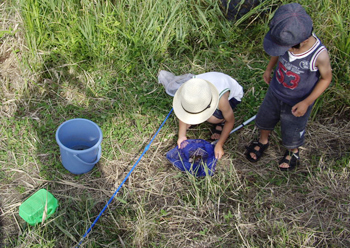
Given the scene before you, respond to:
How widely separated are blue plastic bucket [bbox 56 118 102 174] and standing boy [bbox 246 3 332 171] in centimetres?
139

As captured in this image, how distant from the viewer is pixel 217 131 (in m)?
3.27

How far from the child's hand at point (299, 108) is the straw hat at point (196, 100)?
562 millimetres

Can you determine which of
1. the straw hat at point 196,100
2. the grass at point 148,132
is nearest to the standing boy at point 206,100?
the straw hat at point 196,100

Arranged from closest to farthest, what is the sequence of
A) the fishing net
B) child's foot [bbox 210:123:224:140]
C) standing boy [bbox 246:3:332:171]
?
standing boy [bbox 246:3:332:171], the fishing net, child's foot [bbox 210:123:224:140]

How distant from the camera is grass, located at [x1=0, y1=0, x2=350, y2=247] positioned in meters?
2.62

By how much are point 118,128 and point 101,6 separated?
1.36 metres

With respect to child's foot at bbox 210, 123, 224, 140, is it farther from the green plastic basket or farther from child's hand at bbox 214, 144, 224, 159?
the green plastic basket

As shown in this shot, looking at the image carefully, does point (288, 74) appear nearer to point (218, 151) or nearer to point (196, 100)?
point (196, 100)

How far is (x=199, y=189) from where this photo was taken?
8.87 feet

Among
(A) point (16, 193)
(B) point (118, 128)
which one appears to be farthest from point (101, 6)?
(A) point (16, 193)

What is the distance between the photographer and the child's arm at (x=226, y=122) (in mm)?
2777

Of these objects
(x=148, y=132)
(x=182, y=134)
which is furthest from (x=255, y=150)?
(x=148, y=132)

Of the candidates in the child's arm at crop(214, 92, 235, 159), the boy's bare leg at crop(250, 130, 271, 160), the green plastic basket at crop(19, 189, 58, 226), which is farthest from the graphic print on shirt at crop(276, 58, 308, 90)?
the green plastic basket at crop(19, 189, 58, 226)

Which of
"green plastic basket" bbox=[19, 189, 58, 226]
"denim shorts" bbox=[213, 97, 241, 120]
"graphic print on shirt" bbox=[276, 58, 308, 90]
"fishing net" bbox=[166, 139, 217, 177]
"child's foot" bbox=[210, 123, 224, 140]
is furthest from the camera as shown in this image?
"child's foot" bbox=[210, 123, 224, 140]
